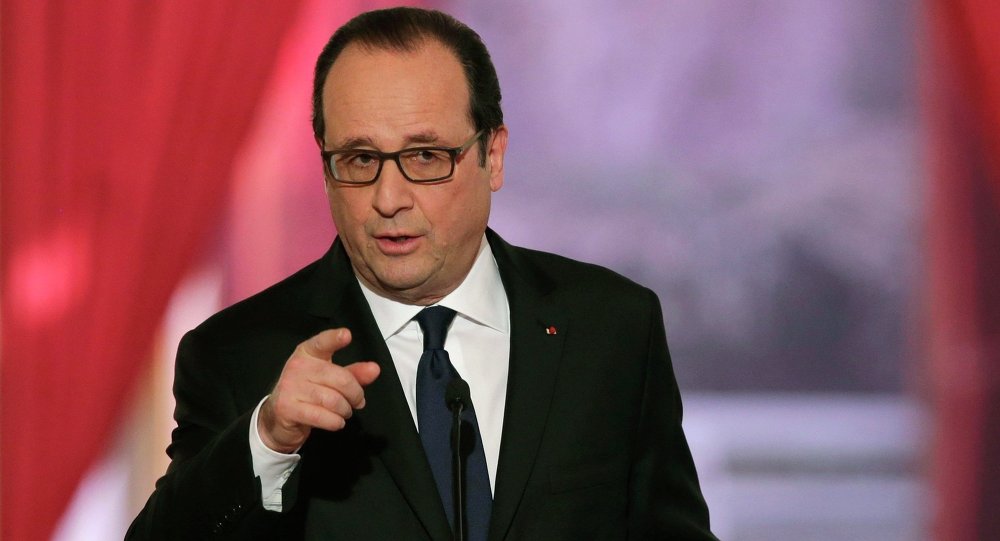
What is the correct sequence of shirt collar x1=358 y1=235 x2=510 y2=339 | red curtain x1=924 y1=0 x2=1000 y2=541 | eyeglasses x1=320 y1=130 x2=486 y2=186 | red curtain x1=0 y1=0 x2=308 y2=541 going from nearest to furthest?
1. eyeglasses x1=320 y1=130 x2=486 y2=186
2. shirt collar x1=358 y1=235 x2=510 y2=339
3. red curtain x1=0 y1=0 x2=308 y2=541
4. red curtain x1=924 y1=0 x2=1000 y2=541

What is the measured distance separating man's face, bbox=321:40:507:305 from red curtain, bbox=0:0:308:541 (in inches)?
57.4

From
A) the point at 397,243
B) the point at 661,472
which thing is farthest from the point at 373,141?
the point at 661,472

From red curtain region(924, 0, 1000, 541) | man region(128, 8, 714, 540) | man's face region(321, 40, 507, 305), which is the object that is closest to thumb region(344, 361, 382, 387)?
man region(128, 8, 714, 540)

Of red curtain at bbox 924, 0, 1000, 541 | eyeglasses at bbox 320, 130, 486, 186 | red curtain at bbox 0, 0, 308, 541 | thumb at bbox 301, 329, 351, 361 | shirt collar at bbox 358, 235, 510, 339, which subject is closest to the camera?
thumb at bbox 301, 329, 351, 361

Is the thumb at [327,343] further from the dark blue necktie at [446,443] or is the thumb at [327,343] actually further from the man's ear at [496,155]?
the man's ear at [496,155]

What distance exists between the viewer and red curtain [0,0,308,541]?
3.18 metres

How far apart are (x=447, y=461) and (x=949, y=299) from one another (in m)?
2.14

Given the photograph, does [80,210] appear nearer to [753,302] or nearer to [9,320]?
[9,320]

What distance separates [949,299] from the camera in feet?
11.2

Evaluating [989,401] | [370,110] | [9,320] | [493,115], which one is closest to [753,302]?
[989,401]

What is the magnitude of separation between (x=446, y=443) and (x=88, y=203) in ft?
5.88

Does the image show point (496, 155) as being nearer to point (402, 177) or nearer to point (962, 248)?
point (402, 177)

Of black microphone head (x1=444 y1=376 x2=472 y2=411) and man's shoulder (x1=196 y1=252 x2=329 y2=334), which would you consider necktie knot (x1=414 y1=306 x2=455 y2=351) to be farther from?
black microphone head (x1=444 y1=376 x2=472 y2=411)

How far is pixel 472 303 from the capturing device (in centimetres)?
197
